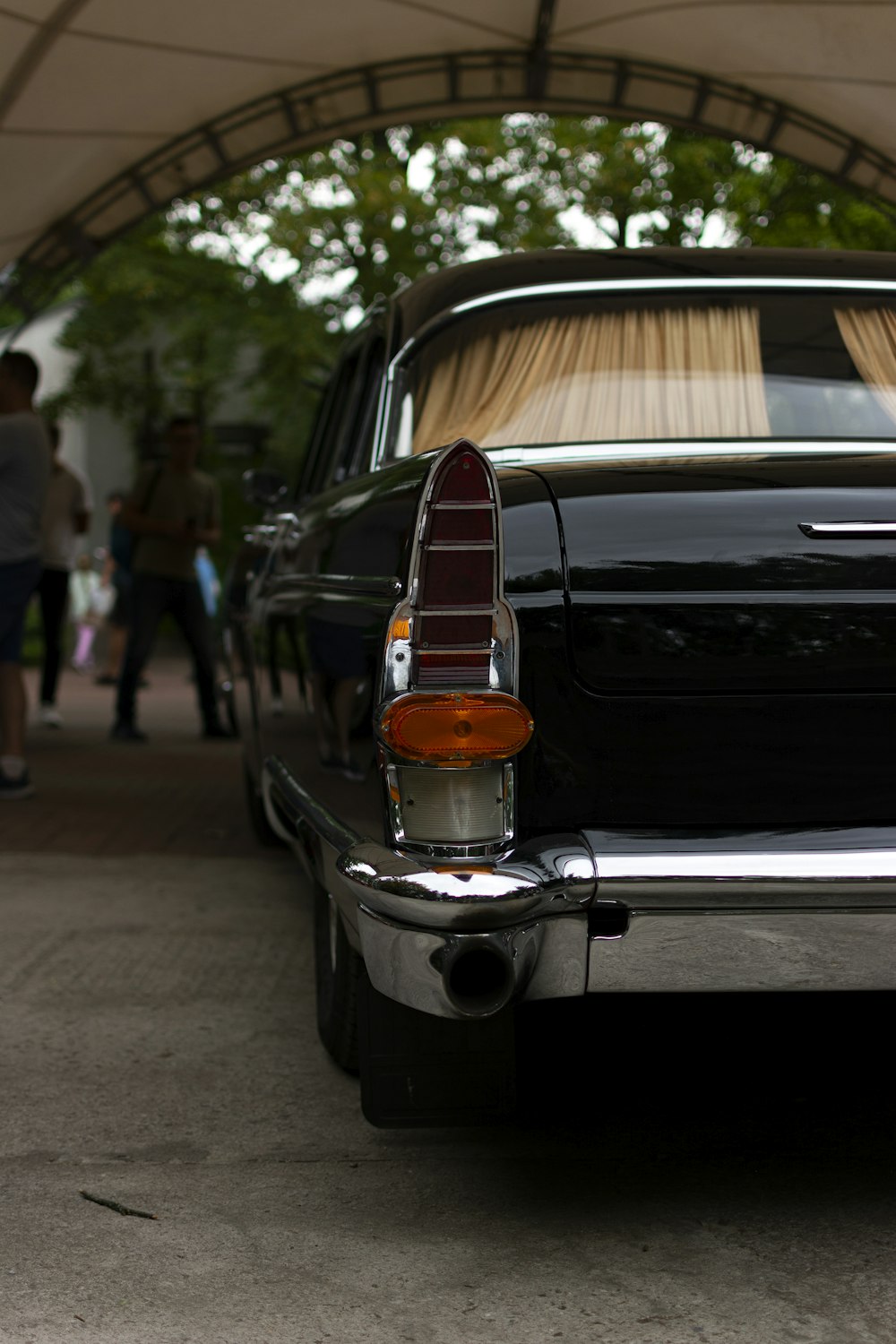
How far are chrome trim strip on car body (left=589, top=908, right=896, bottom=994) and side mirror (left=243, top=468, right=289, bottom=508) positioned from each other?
11.9 feet

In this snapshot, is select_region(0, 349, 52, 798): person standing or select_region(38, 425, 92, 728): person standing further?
select_region(38, 425, 92, 728): person standing

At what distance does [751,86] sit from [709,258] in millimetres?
7121

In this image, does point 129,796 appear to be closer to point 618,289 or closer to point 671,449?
point 618,289

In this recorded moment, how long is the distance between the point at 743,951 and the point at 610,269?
6.80 feet

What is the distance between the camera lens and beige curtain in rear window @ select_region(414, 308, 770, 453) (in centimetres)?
377

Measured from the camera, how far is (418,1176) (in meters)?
3.20

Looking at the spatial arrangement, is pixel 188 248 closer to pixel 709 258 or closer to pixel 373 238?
pixel 373 238

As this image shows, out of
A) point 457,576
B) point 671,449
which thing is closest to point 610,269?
point 671,449

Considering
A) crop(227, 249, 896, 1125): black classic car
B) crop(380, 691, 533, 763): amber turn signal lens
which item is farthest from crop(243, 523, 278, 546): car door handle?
crop(380, 691, 533, 763): amber turn signal lens

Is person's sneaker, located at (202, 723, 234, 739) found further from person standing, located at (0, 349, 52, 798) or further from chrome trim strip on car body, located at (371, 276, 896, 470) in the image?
chrome trim strip on car body, located at (371, 276, 896, 470)

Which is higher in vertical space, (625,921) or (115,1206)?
(625,921)

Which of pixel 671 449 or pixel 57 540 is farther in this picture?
pixel 57 540

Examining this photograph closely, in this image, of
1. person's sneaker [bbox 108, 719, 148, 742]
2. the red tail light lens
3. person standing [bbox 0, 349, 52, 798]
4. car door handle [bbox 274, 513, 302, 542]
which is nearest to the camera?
the red tail light lens

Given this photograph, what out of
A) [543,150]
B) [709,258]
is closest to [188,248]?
[543,150]
